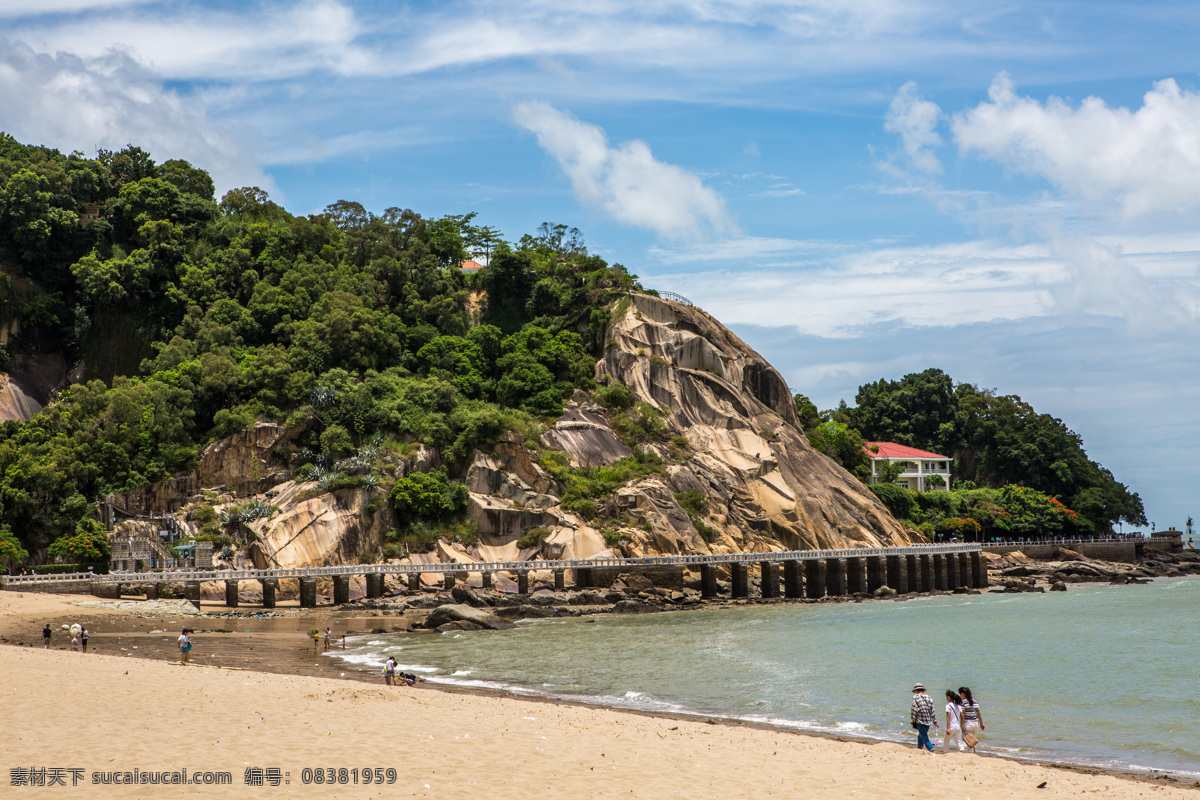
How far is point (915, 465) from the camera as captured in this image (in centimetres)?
11212

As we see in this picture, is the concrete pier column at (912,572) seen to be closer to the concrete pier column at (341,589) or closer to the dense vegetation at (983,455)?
the dense vegetation at (983,455)

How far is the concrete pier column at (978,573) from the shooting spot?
7638cm

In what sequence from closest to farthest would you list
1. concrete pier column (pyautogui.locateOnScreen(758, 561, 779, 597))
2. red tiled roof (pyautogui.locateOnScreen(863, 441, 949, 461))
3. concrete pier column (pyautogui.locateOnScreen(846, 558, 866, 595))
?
1. concrete pier column (pyautogui.locateOnScreen(758, 561, 779, 597))
2. concrete pier column (pyautogui.locateOnScreen(846, 558, 866, 595))
3. red tiled roof (pyautogui.locateOnScreen(863, 441, 949, 461))

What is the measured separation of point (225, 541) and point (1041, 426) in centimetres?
9417

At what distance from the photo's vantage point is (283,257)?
8400cm

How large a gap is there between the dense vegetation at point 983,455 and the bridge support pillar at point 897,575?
21.5 meters

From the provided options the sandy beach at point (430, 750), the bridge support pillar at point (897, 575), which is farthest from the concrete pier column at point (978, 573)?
the sandy beach at point (430, 750)

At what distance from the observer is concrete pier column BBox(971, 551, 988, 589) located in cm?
7638

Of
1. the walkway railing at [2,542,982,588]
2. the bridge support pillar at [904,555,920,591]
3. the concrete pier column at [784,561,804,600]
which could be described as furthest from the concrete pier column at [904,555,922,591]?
the concrete pier column at [784,561,804,600]

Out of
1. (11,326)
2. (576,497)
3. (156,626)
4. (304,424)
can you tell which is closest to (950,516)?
(576,497)

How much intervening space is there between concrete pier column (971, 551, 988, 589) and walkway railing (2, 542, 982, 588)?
678cm

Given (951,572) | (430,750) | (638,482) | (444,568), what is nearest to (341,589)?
(444,568)

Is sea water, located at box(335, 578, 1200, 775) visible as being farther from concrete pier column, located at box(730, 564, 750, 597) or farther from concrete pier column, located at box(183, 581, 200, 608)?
concrete pier column, located at box(183, 581, 200, 608)

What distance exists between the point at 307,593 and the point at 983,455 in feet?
291
